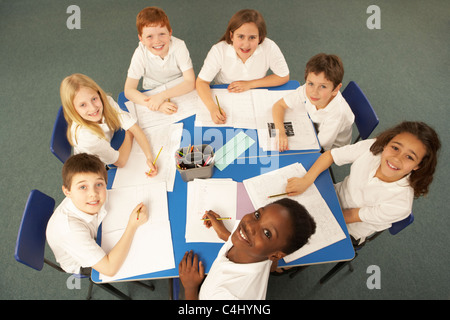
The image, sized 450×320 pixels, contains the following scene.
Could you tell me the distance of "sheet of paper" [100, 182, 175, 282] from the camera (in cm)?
120

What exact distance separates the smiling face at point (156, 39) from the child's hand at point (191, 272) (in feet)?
4.37

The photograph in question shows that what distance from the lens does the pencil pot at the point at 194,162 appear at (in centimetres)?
137

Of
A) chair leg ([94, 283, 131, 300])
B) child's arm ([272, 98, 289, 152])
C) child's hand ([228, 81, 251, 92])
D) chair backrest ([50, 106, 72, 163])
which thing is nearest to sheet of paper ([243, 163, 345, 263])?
child's arm ([272, 98, 289, 152])

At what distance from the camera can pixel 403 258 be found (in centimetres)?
203

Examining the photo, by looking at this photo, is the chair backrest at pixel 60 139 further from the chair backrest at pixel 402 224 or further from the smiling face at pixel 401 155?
the chair backrest at pixel 402 224

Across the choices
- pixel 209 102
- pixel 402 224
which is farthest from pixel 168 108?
pixel 402 224

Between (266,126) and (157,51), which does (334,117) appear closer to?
(266,126)

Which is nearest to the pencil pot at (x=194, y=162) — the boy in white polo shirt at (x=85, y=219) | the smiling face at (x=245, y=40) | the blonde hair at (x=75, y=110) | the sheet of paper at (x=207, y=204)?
the sheet of paper at (x=207, y=204)

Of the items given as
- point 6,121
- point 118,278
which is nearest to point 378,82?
point 118,278

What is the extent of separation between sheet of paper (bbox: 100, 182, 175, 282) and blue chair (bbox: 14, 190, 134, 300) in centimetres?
31

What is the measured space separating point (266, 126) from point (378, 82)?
2035 mm

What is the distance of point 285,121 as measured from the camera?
1.69m

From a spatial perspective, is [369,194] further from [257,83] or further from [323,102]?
[257,83]

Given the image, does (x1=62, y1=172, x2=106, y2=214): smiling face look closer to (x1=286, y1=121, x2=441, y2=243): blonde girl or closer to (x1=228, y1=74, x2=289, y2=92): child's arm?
(x1=286, y1=121, x2=441, y2=243): blonde girl
